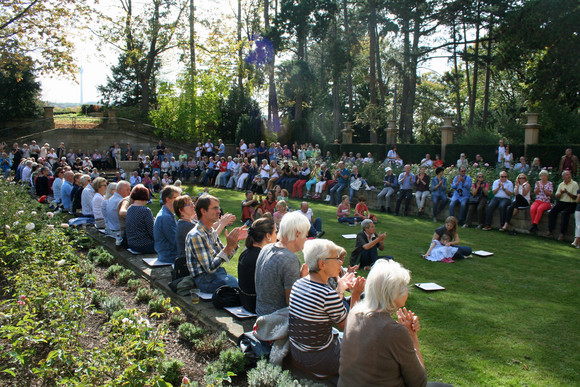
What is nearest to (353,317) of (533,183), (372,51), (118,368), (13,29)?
(118,368)

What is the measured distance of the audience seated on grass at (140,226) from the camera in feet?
21.7

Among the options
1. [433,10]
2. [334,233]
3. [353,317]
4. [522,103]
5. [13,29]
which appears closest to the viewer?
[353,317]

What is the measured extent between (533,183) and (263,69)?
21541 millimetres

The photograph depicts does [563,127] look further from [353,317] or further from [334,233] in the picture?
[353,317]

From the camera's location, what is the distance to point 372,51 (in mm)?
27031

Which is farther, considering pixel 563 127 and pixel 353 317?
pixel 563 127

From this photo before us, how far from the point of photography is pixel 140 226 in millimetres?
6871

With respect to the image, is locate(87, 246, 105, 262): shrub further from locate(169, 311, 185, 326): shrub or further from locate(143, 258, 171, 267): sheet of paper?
locate(169, 311, 185, 326): shrub

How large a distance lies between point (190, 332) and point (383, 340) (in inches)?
90.1

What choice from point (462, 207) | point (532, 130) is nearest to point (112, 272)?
point (462, 207)

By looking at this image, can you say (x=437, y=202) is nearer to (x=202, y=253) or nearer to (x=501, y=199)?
(x=501, y=199)

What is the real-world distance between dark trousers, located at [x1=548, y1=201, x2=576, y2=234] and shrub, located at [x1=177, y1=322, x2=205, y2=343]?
8.58 m

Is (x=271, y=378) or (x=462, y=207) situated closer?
(x=271, y=378)

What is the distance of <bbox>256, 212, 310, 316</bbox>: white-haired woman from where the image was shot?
3.70 metres
